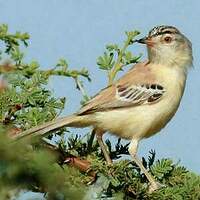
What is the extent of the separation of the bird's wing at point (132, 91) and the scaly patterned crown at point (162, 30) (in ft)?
1.42

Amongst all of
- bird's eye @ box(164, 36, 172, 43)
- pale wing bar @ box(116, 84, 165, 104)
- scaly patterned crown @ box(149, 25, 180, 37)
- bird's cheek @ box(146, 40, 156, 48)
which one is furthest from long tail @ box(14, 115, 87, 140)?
bird's eye @ box(164, 36, 172, 43)

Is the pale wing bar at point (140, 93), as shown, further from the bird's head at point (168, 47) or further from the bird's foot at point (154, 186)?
the bird's foot at point (154, 186)

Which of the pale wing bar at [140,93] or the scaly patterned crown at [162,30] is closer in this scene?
the pale wing bar at [140,93]

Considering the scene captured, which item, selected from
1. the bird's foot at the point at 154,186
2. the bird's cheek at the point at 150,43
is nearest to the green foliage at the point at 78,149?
the bird's foot at the point at 154,186

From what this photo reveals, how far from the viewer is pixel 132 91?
568 cm

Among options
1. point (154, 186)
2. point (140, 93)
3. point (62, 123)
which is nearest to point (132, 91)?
point (140, 93)

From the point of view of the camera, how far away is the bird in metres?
5.25

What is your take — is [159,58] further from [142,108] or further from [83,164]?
[83,164]

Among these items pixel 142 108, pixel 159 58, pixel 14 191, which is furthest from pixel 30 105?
pixel 159 58

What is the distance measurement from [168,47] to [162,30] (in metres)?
0.22

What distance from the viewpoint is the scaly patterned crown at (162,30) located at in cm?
620

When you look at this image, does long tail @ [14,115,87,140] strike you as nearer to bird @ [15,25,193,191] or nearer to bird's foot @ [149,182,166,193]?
bird @ [15,25,193,191]

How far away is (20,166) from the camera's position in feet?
2.02

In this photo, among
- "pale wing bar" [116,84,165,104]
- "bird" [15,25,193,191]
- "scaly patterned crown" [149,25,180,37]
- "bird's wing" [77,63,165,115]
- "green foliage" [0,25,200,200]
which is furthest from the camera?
"scaly patterned crown" [149,25,180,37]
